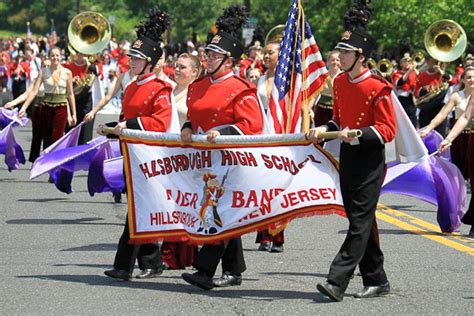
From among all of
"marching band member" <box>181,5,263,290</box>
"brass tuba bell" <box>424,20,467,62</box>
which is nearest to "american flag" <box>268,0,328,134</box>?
"marching band member" <box>181,5,263,290</box>

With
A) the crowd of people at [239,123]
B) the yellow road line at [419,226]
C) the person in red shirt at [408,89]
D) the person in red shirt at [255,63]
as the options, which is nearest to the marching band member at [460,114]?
the yellow road line at [419,226]

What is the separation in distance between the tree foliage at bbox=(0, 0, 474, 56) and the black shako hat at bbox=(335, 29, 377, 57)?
85.4ft

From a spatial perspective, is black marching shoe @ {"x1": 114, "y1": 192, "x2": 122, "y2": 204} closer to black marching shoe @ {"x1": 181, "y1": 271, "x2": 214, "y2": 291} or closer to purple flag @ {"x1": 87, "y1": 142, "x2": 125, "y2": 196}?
purple flag @ {"x1": 87, "y1": 142, "x2": 125, "y2": 196}

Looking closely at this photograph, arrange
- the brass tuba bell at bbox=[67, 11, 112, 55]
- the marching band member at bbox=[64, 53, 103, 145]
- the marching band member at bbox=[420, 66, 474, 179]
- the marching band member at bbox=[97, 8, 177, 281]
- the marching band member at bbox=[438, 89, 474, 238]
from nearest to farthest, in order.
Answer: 1. the marching band member at bbox=[97, 8, 177, 281]
2. the marching band member at bbox=[438, 89, 474, 238]
3. the marching band member at bbox=[420, 66, 474, 179]
4. the marching band member at bbox=[64, 53, 103, 145]
5. the brass tuba bell at bbox=[67, 11, 112, 55]

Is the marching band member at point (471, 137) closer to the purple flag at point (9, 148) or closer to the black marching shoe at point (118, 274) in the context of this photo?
the black marching shoe at point (118, 274)

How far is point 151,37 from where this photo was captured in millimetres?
10867

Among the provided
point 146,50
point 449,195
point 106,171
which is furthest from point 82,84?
point 146,50

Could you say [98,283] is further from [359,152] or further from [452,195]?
[452,195]

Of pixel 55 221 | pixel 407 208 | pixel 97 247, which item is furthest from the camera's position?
pixel 407 208

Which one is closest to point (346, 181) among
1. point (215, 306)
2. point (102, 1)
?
point (215, 306)

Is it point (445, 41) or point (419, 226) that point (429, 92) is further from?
point (419, 226)

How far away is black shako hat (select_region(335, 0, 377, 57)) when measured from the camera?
9.66 meters

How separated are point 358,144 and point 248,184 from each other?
0.91m

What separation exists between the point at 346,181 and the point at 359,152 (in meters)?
0.22
